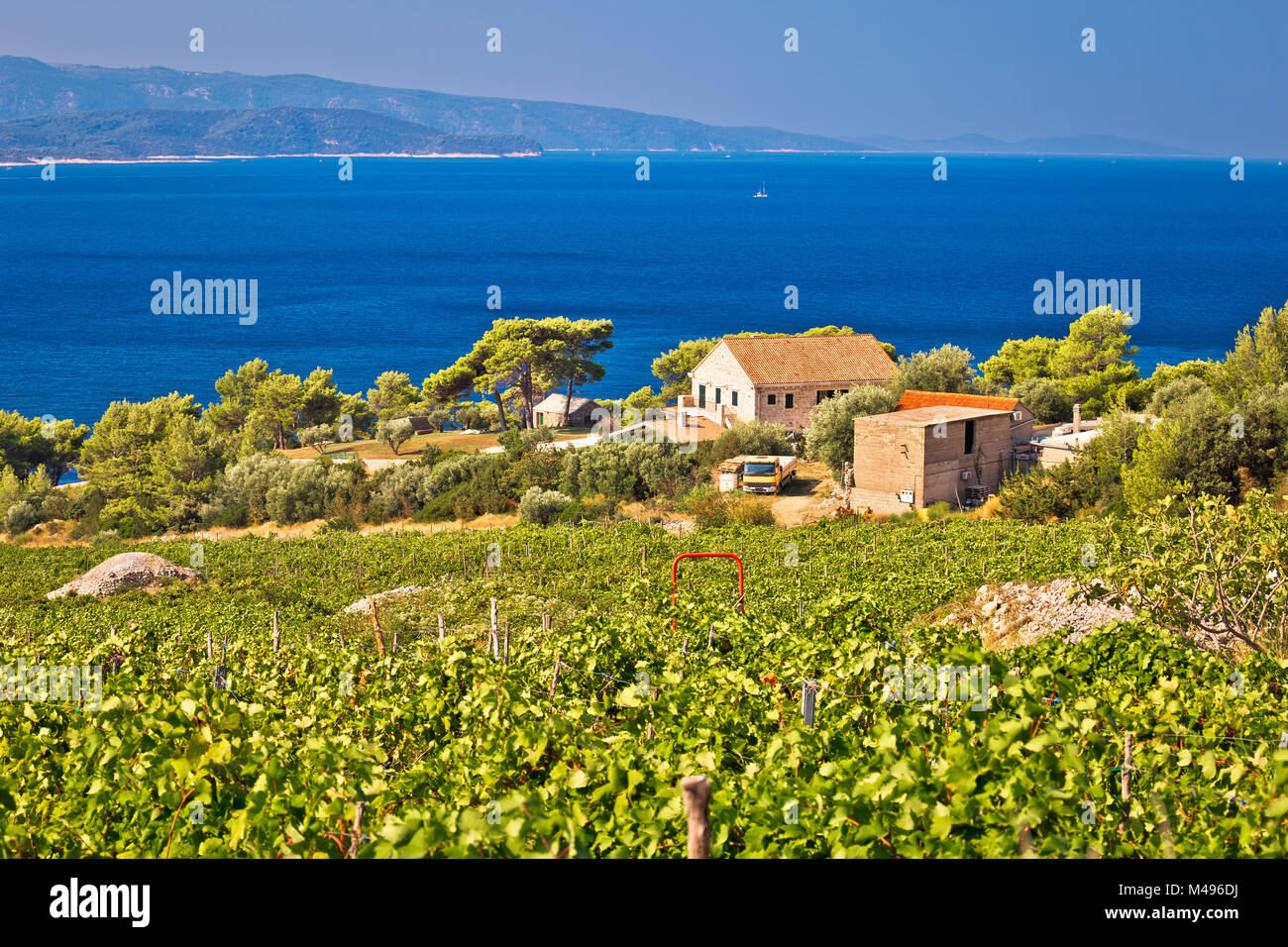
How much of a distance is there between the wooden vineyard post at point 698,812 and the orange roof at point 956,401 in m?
34.5

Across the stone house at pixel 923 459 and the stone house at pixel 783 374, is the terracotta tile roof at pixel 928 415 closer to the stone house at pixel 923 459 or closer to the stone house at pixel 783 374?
the stone house at pixel 923 459

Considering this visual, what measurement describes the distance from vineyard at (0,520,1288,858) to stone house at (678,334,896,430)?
3298cm

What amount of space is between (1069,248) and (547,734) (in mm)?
172819

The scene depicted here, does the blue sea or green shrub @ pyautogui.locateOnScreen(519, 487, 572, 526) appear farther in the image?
the blue sea

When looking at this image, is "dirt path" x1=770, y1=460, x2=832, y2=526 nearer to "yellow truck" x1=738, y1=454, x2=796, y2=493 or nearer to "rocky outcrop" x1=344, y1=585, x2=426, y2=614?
"yellow truck" x1=738, y1=454, x2=796, y2=493

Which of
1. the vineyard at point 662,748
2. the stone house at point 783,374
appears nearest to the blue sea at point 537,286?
the stone house at point 783,374

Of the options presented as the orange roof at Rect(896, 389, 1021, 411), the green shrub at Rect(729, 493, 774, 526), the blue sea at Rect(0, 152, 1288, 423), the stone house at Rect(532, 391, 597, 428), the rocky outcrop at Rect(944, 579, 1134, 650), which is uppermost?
the blue sea at Rect(0, 152, 1288, 423)

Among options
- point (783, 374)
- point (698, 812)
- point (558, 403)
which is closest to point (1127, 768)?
point (698, 812)

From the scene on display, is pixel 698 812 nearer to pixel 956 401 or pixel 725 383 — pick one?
pixel 956 401

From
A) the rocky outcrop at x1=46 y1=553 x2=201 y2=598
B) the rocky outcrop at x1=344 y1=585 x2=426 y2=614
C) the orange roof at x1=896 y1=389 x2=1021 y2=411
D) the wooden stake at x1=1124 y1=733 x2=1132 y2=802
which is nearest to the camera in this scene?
the wooden stake at x1=1124 y1=733 x2=1132 y2=802

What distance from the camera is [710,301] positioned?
120000 mm

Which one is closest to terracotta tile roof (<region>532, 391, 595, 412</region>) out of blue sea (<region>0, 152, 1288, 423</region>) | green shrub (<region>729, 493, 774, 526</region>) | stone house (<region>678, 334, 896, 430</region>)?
stone house (<region>678, 334, 896, 430</region>)

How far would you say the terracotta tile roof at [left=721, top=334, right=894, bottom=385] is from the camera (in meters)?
46.9
